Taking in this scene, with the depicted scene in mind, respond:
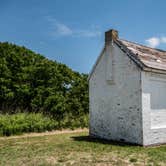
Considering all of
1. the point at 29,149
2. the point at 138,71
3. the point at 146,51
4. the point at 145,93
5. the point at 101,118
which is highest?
the point at 146,51

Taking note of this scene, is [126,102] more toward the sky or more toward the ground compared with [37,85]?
more toward the ground

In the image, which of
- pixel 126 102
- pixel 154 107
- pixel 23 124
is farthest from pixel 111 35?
pixel 23 124

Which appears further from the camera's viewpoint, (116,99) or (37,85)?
(37,85)

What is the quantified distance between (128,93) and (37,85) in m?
17.0

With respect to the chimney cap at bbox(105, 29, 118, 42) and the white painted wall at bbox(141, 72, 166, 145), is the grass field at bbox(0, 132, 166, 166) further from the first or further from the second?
the chimney cap at bbox(105, 29, 118, 42)

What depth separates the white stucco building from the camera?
12117mm

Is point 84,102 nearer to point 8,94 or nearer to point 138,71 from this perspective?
point 8,94

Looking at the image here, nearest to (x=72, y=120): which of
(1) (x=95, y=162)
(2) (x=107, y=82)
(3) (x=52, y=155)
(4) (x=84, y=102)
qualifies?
(4) (x=84, y=102)

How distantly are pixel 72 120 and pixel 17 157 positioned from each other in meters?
11.7

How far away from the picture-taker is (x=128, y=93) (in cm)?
1286

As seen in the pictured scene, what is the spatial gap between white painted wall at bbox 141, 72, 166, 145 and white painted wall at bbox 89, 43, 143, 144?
25 cm

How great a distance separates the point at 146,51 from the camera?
1445 cm

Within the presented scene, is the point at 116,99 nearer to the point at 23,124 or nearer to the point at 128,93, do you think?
the point at 128,93

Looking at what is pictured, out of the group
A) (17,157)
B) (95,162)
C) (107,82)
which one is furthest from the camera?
(107,82)
